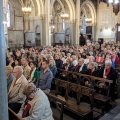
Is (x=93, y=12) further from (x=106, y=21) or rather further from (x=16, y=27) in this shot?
(x=16, y=27)

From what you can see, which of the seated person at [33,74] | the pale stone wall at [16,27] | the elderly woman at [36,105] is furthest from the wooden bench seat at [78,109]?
the pale stone wall at [16,27]

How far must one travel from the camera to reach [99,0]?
22797mm

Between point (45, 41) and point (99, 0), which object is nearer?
point (45, 41)

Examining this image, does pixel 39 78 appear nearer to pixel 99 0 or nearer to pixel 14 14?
pixel 14 14

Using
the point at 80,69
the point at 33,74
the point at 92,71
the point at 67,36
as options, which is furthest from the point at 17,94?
the point at 67,36

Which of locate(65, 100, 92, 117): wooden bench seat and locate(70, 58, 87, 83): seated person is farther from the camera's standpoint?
locate(70, 58, 87, 83): seated person

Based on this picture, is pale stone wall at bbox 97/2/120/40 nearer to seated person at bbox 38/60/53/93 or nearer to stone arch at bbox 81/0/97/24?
stone arch at bbox 81/0/97/24

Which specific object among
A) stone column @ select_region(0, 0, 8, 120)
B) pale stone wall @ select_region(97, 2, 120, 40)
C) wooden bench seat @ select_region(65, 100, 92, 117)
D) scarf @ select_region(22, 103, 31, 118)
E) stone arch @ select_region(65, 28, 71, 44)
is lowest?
wooden bench seat @ select_region(65, 100, 92, 117)

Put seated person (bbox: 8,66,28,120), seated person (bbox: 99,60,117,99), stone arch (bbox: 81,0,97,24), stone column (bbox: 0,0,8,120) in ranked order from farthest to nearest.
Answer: stone arch (bbox: 81,0,97,24) < seated person (bbox: 99,60,117,99) < seated person (bbox: 8,66,28,120) < stone column (bbox: 0,0,8,120)

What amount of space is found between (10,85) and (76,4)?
1727cm

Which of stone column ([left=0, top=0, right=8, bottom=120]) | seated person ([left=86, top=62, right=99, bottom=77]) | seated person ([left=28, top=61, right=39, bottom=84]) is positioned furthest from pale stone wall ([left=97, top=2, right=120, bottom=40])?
stone column ([left=0, top=0, right=8, bottom=120])

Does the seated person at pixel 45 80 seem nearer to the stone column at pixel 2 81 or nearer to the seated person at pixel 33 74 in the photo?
the seated person at pixel 33 74

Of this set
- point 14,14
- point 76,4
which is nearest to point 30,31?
point 14,14

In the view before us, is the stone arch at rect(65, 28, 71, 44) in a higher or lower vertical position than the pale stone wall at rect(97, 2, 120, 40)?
lower
